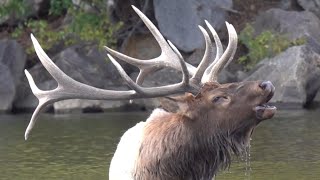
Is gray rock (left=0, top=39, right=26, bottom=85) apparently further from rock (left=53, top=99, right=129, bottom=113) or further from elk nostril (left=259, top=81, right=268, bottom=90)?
elk nostril (left=259, top=81, right=268, bottom=90)

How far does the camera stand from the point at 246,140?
8055 mm

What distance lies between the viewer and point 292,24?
27.4 metres

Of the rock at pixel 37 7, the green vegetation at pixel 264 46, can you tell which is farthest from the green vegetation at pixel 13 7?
the green vegetation at pixel 264 46

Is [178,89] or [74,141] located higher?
[178,89]

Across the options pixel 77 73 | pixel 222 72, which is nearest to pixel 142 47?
pixel 77 73

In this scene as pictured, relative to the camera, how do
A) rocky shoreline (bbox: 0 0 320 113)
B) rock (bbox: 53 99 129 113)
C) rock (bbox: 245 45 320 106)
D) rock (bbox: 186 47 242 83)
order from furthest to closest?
rock (bbox: 186 47 242 83) < rock (bbox: 53 99 129 113) < rocky shoreline (bbox: 0 0 320 113) < rock (bbox: 245 45 320 106)

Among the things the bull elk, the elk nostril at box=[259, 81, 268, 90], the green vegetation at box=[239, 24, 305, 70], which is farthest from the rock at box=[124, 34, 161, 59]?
the elk nostril at box=[259, 81, 268, 90]

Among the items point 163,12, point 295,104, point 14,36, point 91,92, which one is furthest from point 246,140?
point 14,36

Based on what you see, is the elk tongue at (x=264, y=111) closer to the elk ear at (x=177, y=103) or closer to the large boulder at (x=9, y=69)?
the elk ear at (x=177, y=103)

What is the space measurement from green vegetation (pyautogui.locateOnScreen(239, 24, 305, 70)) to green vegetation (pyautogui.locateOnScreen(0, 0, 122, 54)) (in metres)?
Result: 3.97

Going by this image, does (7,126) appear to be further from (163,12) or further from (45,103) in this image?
(45,103)

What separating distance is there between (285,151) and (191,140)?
7.93 metres

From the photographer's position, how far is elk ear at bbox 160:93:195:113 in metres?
8.03

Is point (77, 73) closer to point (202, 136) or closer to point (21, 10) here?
point (21, 10)
